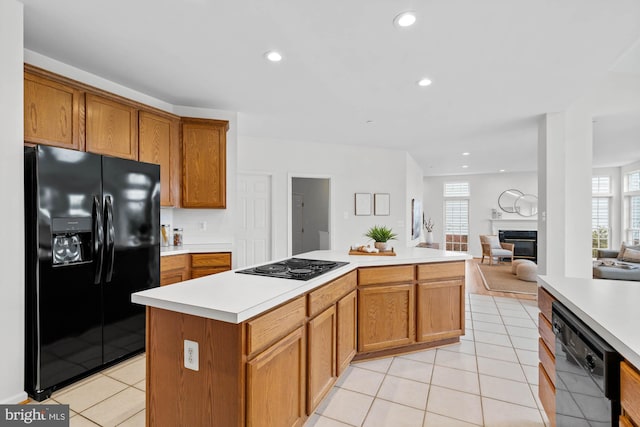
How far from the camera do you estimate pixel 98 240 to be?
2.30 metres

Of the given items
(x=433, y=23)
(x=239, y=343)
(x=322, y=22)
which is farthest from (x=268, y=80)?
(x=239, y=343)

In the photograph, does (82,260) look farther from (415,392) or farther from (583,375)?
(583,375)

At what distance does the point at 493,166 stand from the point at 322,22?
24.7ft

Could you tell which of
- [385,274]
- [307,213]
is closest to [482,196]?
[307,213]

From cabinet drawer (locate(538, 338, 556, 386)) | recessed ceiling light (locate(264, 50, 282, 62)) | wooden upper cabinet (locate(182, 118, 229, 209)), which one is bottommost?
cabinet drawer (locate(538, 338, 556, 386))

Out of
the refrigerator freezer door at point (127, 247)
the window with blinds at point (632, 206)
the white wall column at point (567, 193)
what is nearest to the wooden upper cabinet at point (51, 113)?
the refrigerator freezer door at point (127, 247)

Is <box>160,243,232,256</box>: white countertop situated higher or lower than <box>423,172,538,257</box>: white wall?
lower

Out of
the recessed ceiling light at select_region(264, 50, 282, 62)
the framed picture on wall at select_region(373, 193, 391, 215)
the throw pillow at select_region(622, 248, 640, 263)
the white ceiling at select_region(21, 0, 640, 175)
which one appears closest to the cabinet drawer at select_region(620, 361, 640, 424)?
the white ceiling at select_region(21, 0, 640, 175)

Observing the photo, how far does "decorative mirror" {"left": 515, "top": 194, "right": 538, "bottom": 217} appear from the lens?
890cm

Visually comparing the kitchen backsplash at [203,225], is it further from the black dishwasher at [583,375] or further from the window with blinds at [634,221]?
the window with blinds at [634,221]

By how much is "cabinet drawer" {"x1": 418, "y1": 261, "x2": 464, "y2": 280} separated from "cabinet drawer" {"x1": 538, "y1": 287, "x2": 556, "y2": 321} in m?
0.98

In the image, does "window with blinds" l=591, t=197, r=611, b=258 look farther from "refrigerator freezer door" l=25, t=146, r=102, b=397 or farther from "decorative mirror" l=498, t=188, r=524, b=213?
"refrigerator freezer door" l=25, t=146, r=102, b=397

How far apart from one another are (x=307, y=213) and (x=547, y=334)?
567 centimetres

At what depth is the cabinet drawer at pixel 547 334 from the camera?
1.50 m
